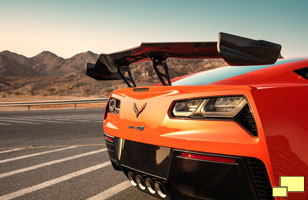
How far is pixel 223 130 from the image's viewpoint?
1.71m

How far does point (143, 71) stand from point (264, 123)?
85056mm

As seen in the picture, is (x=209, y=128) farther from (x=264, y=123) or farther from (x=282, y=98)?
(x=282, y=98)

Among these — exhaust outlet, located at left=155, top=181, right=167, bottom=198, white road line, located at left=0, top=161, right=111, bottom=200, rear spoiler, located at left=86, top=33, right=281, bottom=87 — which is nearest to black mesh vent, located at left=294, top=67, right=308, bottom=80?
rear spoiler, located at left=86, top=33, right=281, bottom=87

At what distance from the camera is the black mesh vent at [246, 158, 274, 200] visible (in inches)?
64.0

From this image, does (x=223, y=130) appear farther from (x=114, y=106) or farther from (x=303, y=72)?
(x=114, y=106)

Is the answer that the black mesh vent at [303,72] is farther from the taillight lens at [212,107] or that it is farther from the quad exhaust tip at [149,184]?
the quad exhaust tip at [149,184]


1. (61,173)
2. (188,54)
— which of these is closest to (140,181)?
(188,54)

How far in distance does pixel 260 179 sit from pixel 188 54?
1.38 metres

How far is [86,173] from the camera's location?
382 centimetres

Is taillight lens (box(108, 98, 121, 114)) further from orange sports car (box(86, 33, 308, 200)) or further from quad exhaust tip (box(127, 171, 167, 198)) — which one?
quad exhaust tip (box(127, 171, 167, 198))

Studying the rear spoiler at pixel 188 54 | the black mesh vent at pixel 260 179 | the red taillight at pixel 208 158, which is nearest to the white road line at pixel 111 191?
the rear spoiler at pixel 188 54

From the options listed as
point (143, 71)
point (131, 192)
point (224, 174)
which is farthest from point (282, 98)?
point (143, 71)
